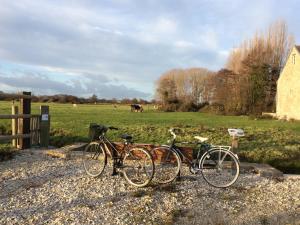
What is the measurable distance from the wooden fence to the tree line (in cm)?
3815

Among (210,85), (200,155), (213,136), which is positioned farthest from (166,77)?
(200,155)

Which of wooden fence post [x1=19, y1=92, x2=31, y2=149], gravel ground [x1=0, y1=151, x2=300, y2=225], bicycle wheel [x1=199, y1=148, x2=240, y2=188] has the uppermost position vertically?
wooden fence post [x1=19, y1=92, x2=31, y2=149]

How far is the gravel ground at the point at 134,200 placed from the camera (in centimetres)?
605

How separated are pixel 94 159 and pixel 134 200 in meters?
2.44

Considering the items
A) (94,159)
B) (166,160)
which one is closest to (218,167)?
(166,160)

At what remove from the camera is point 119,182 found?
8.05m

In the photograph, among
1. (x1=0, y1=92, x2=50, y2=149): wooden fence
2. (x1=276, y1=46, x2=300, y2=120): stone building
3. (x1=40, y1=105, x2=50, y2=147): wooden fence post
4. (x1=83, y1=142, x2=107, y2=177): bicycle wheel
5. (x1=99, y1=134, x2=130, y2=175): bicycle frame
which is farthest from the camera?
(x1=276, y1=46, x2=300, y2=120): stone building

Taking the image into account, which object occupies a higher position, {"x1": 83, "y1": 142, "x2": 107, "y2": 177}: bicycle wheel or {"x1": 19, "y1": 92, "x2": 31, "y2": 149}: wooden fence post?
{"x1": 19, "y1": 92, "x2": 31, "y2": 149}: wooden fence post

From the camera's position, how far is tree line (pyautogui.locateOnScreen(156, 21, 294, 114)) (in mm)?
49750

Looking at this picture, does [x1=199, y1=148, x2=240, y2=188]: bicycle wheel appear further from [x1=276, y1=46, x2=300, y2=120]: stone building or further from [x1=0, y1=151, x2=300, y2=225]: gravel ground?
[x1=276, y1=46, x2=300, y2=120]: stone building

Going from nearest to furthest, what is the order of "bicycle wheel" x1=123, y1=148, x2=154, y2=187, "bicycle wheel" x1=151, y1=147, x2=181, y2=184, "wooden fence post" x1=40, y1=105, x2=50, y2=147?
"bicycle wheel" x1=123, y1=148, x2=154, y2=187 < "bicycle wheel" x1=151, y1=147, x2=181, y2=184 < "wooden fence post" x1=40, y1=105, x2=50, y2=147

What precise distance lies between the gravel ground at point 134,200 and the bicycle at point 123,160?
0.19m

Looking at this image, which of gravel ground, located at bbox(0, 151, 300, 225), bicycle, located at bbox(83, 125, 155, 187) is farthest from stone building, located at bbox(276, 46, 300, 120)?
bicycle, located at bbox(83, 125, 155, 187)

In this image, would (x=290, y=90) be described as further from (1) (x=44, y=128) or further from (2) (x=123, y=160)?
(2) (x=123, y=160)
